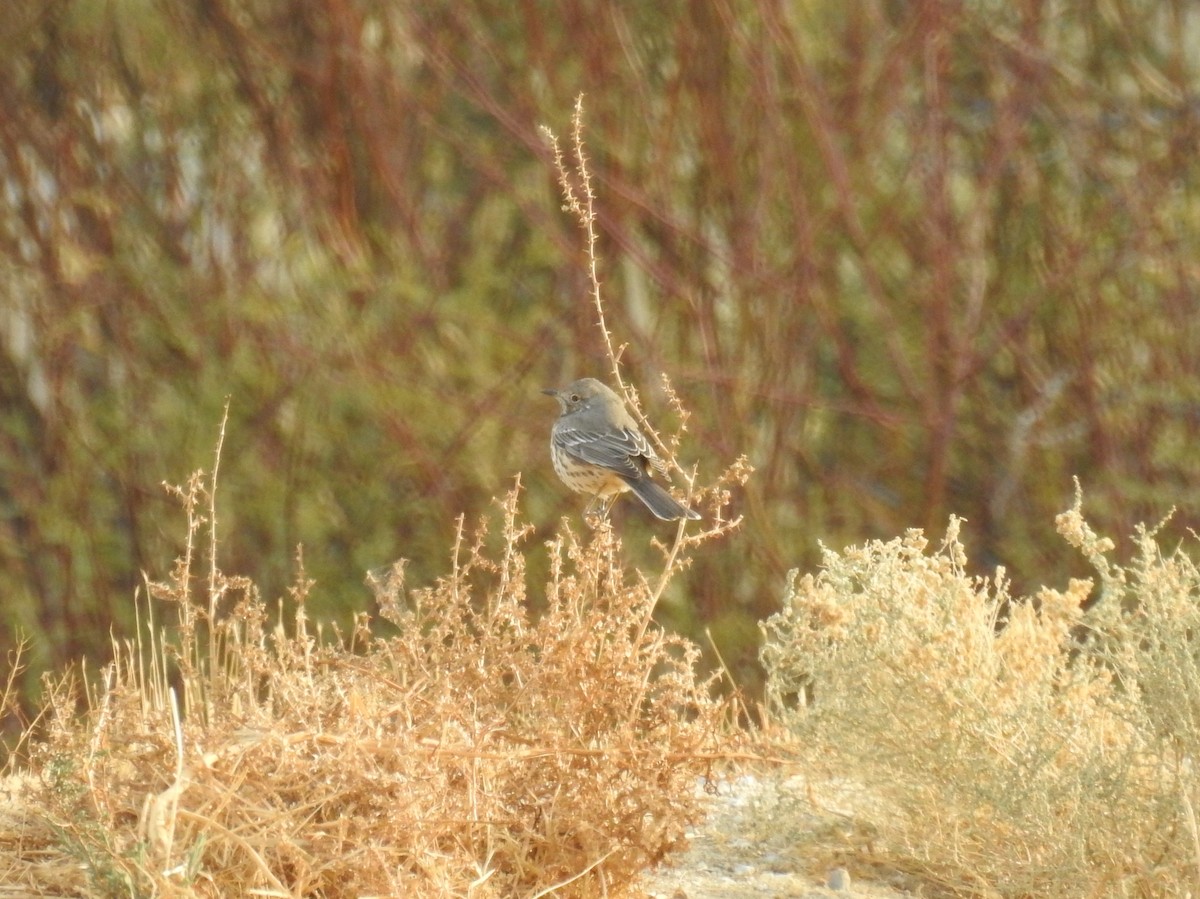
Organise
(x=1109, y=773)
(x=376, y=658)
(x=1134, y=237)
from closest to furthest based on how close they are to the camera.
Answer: (x=1109, y=773)
(x=376, y=658)
(x=1134, y=237)

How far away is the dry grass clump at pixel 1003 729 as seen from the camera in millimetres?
3666

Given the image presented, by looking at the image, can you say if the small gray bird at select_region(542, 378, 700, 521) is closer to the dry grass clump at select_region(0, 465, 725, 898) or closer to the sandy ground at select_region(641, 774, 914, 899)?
the sandy ground at select_region(641, 774, 914, 899)

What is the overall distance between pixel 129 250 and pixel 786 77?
2151mm

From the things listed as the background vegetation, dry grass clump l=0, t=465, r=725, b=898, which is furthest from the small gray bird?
dry grass clump l=0, t=465, r=725, b=898

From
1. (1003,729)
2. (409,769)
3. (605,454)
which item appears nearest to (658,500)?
(605,454)

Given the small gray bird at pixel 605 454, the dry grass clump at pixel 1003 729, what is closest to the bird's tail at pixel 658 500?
the small gray bird at pixel 605 454

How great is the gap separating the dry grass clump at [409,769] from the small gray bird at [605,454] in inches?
36.4

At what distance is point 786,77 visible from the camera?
5758 millimetres

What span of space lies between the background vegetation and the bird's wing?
0.66 meters

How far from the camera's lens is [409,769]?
11.2 feet

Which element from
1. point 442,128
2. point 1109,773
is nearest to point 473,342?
point 442,128

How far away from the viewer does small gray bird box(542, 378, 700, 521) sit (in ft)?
16.0

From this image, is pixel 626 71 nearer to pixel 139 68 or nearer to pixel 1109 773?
pixel 139 68

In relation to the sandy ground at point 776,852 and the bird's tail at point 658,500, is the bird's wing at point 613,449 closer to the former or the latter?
the bird's tail at point 658,500
